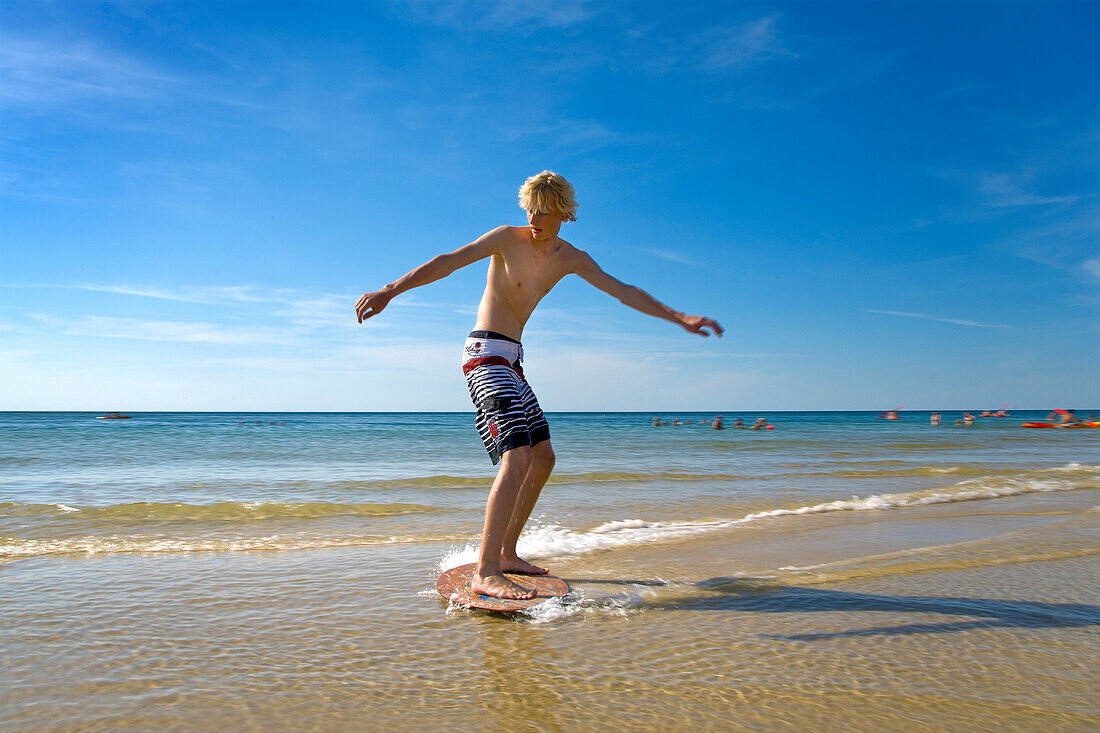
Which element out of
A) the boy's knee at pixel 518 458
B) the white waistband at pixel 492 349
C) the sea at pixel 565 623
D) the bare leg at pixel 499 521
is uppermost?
the white waistband at pixel 492 349

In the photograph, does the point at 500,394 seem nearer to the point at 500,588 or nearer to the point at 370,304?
the point at 370,304

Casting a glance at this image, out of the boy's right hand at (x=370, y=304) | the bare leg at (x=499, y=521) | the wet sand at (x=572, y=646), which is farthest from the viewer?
the bare leg at (x=499, y=521)

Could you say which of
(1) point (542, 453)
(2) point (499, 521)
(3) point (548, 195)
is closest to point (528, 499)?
(1) point (542, 453)

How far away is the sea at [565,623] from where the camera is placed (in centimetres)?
221

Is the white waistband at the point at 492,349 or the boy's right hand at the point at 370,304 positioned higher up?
the boy's right hand at the point at 370,304

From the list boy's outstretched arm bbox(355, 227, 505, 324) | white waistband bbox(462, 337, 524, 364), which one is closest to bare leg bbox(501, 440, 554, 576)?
white waistband bbox(462, 337, 524, 364)

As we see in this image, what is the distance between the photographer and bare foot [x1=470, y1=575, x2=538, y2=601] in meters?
3.43

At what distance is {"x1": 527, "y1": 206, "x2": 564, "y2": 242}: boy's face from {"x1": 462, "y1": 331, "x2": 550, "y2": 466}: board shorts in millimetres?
604

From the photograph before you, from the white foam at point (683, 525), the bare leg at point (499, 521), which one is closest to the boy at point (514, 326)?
the bare leg at point (499, 521)

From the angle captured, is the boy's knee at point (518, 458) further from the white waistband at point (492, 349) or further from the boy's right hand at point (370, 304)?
the boy's right hand at point (370, 304)

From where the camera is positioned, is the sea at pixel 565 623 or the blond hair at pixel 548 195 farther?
the blond hair at pixel 548 195

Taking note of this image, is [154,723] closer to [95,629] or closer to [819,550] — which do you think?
[95,629]

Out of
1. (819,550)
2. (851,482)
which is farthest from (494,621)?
(851,482)

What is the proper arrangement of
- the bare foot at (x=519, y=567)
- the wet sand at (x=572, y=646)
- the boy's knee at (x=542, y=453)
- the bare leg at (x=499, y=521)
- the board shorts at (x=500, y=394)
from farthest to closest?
the bare foot at (x=519, y=567) → the boy's knee at (x=542, y=453) → the board shorts at (x=500, y=394) → the bare leg at (x=499, y=521) → the wet sand at (x=572, y=646)
